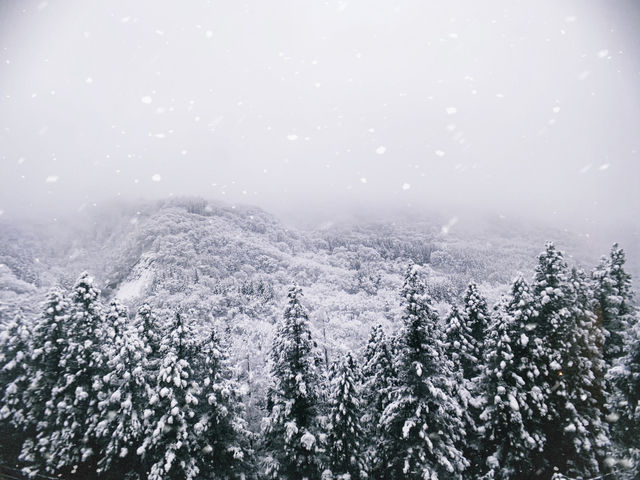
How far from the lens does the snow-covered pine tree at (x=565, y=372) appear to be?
1658cm

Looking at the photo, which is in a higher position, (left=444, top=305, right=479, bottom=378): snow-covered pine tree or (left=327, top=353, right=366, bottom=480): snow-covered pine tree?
(left=444, top=305, right=479, bottom=378): snow-covered pine tree

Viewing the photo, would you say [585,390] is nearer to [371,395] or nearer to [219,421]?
[371,395]

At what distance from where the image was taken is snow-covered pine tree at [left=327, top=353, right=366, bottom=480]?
18.4 m

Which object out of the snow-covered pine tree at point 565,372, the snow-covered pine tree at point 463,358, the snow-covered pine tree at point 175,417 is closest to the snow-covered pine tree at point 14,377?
the snow-covered pine tree at point 175,417

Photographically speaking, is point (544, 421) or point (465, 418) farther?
point (465, 418)

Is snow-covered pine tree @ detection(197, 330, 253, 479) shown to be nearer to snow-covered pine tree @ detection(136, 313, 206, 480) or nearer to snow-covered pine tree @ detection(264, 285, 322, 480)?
snow-covered pine tree @ detection(136, 313, 206, 480)

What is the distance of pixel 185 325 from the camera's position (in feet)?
64.2

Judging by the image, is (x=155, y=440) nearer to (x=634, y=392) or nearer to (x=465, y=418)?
(x=465, y=418)

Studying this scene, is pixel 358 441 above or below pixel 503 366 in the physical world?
below

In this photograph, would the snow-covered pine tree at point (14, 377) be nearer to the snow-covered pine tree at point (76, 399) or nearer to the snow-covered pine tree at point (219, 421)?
the snow-covered pine tree at point (76, 399)

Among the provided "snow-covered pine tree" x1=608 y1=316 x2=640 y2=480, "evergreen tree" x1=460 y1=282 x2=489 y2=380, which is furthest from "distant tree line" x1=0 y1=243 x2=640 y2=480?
"evergreen tree" x1=460 y1=282 x2=489 y2=380

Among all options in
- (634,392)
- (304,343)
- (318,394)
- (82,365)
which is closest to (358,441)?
(318,394)

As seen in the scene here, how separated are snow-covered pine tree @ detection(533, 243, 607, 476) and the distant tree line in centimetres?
7

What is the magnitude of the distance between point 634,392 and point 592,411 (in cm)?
343
